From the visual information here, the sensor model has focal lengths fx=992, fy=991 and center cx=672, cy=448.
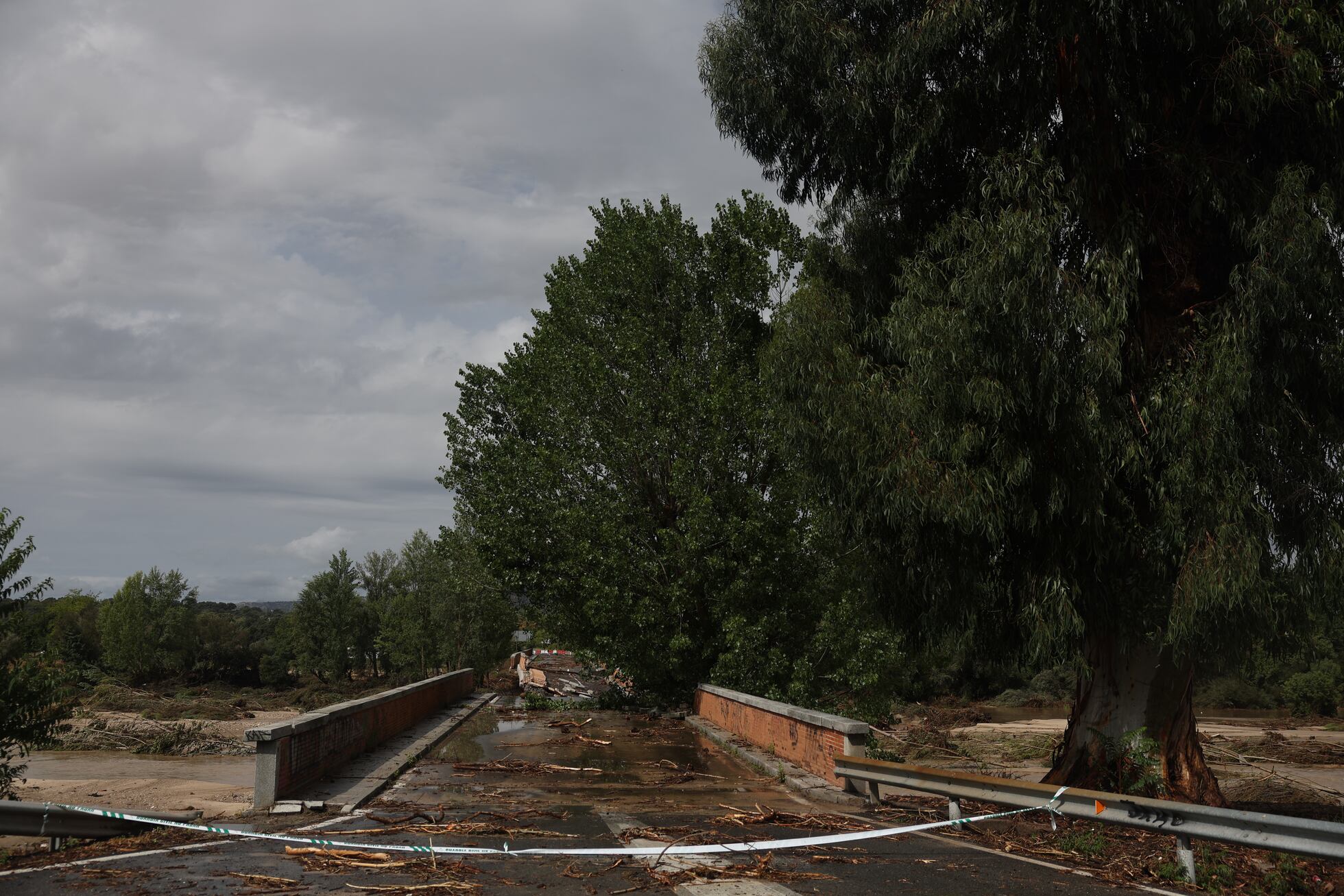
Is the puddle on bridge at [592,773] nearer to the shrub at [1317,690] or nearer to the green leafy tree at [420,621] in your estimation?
the green leafy tree at [420,621]

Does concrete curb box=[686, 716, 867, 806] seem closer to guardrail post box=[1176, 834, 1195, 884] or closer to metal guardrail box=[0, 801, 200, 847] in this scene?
guardrail post box=[1176, 834, 1195, 884]

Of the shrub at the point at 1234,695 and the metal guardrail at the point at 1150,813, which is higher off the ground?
the metal guardrail at the point at 1150,813

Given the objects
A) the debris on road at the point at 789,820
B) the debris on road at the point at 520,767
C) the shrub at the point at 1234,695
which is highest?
the debris on road at the point at 789,820

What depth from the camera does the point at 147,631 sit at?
79625 mm

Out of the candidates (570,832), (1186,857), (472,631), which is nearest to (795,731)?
(570,832)

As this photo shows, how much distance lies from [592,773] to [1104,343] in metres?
8.66

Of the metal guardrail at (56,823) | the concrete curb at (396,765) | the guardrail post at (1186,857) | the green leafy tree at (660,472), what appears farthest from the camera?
the green leafy tree at (660,472)

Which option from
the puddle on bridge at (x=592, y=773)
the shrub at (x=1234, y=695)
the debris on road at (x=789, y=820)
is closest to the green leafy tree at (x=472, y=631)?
the puddle on bridge at (x=592, y=773)

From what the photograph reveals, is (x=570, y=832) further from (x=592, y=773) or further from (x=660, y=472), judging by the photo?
(x=660, y=472)

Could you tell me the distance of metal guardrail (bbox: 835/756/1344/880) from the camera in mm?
6375

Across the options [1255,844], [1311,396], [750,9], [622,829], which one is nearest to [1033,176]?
[1311,396]

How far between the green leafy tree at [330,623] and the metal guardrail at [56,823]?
6891 centimetres

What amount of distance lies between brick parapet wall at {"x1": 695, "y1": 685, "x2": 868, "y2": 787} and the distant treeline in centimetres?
2704

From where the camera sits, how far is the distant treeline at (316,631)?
164ft
